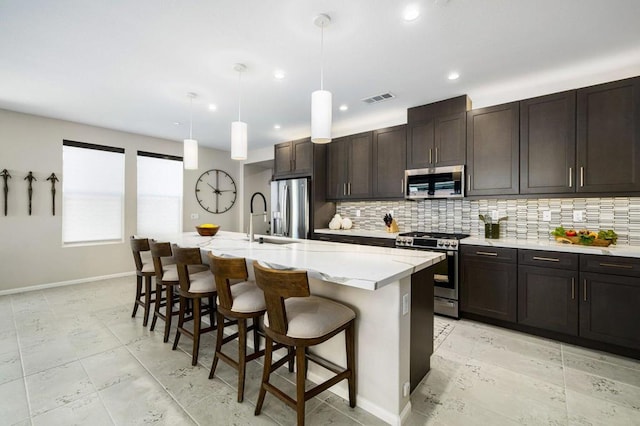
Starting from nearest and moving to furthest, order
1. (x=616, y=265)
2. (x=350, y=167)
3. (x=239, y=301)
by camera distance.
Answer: (x=239, y=301) < (x=616, y=265) < (x=350, y=167)

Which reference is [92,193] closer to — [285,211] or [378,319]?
[285,211]

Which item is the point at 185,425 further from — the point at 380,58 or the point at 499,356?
the point at 380,58

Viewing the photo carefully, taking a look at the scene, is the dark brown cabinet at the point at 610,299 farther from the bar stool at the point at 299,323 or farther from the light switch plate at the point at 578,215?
the bar stool at the point at 299,323

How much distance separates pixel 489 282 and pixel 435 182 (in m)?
1.35

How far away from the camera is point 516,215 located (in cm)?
339

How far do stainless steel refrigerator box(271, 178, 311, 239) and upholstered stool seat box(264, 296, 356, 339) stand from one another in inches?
117

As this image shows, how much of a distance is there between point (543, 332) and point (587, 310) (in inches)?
17.3

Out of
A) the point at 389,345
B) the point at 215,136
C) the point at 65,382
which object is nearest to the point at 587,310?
the point at 389,345

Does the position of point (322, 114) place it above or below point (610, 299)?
above

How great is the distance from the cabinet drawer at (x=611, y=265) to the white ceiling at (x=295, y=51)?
1.84 meters

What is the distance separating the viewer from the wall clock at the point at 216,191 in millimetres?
6191

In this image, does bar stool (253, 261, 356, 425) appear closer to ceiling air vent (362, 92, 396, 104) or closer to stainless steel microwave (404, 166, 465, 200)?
stainless steel microwave (404, 166, 465, 200)

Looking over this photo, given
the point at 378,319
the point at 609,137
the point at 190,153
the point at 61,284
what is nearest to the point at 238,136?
the point at 190,153

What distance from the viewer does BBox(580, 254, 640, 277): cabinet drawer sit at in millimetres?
2340
